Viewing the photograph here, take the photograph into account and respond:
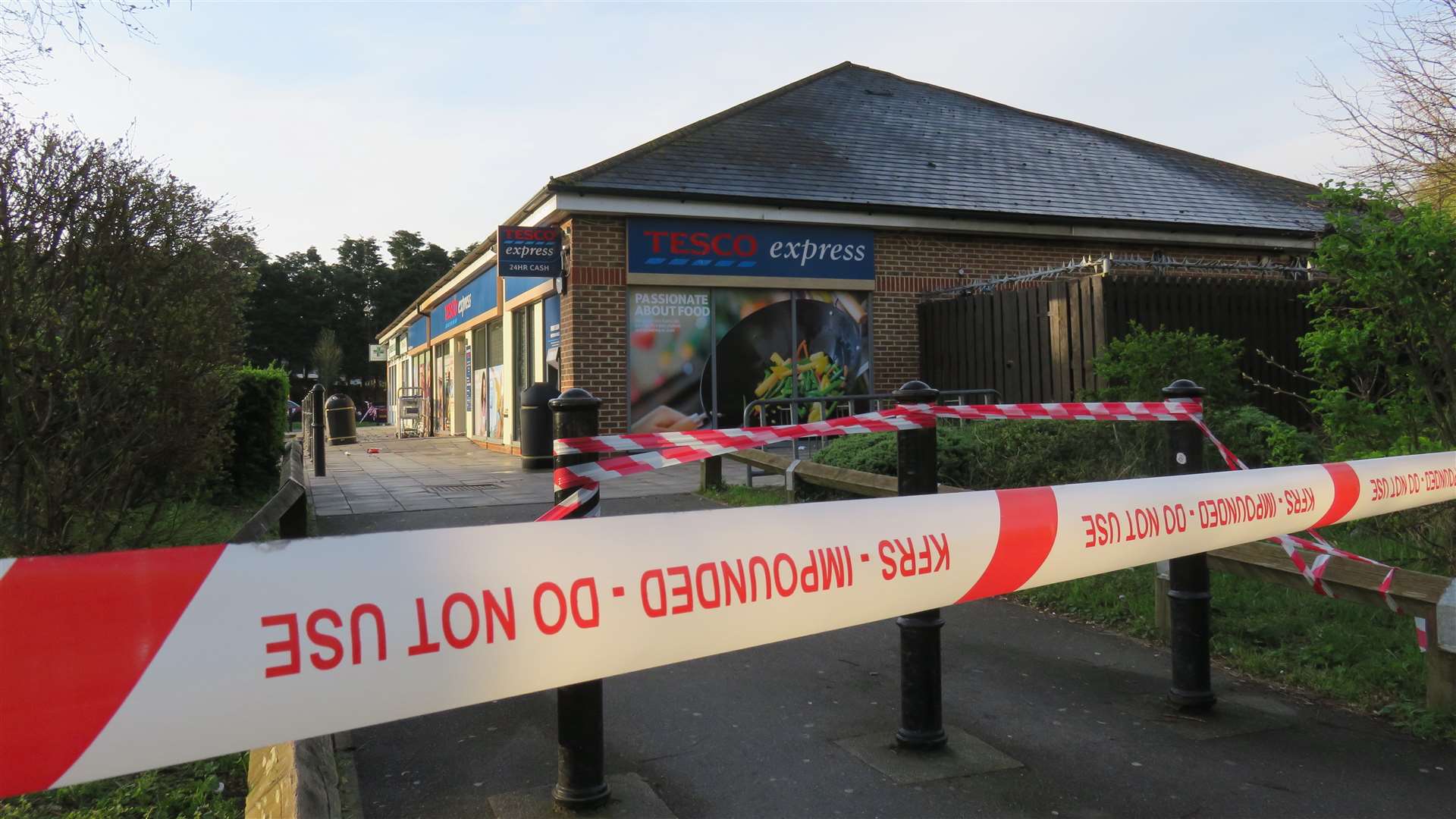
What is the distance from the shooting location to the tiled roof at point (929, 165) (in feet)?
48.9

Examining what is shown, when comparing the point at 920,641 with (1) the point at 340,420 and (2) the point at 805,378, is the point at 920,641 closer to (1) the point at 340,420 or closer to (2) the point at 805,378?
(2) the point at 805,378

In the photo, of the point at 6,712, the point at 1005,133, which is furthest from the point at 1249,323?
the point at 6,712

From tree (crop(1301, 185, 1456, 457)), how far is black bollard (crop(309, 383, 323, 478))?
40.6 ft

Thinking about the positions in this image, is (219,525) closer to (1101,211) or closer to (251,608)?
(251,608)

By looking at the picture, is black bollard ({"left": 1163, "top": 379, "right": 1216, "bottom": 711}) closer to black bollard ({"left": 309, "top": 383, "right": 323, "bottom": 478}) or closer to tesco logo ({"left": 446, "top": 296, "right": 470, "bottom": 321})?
black bollard ({"left": 309, "top": 383, "right": 323, "bottom": 478})

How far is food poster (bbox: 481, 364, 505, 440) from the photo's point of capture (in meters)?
18.8

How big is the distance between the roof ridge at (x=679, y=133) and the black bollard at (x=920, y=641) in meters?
10.8

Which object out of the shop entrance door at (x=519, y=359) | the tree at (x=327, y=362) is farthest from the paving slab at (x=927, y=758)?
the tree at (x=327, y=362)

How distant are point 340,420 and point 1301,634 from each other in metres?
23.0

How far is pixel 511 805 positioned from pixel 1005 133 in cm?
1849

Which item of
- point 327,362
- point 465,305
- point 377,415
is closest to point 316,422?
point 465,305

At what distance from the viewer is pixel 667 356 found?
14.5m

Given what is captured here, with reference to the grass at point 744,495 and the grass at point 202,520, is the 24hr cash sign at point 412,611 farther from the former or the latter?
the grass at point 744,495

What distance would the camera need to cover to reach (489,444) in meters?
19.2
